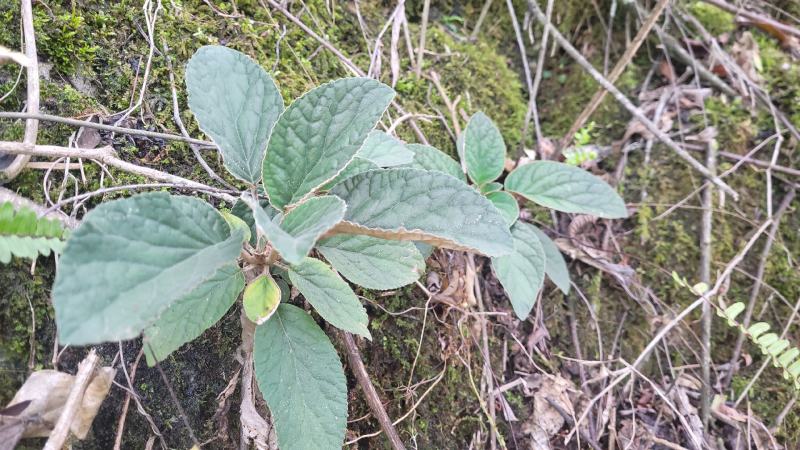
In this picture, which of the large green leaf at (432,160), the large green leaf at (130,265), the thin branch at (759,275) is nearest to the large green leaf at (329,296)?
the large green leaf at (130,265)

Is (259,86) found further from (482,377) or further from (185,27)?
(482,377)

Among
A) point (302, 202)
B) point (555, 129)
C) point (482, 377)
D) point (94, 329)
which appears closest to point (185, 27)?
point (302, 202)

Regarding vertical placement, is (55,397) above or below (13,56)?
below

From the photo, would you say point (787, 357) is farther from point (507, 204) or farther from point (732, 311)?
point (507, 204)

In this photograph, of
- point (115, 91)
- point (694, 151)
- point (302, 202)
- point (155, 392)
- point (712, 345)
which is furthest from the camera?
point (694, 151)

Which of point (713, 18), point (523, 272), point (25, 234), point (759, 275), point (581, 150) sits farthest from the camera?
point (713, 18)

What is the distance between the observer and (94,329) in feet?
2.46

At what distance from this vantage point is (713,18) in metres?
2.58

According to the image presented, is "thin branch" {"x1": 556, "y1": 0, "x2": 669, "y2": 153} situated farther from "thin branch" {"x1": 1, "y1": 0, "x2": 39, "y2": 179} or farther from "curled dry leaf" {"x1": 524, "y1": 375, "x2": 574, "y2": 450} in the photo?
"thin branch" {"x1": 1, "y1": 0, "x2": 39, "y2": 179}

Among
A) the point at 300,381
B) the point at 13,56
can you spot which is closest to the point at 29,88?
the point at 13,56

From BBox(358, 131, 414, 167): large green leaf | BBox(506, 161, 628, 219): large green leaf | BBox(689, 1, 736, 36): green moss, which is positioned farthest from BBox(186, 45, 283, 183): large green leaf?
BBox(689, 1, 736, 36): green moss

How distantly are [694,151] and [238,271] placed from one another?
2121 millimetres

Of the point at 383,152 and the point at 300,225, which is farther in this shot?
the point at 383,152

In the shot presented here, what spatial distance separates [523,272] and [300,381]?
82cm
